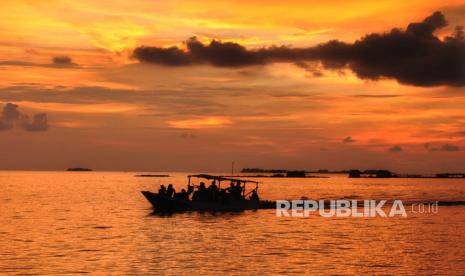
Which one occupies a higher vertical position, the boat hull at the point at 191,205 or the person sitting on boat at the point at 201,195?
the person sitting on boat at the point at 201,195

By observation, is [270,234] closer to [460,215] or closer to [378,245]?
[378,245]

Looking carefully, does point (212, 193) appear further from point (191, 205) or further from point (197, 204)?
point (191, 205)

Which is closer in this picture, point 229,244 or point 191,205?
point 229,244

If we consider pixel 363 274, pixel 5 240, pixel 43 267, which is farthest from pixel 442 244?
pixel 5 240

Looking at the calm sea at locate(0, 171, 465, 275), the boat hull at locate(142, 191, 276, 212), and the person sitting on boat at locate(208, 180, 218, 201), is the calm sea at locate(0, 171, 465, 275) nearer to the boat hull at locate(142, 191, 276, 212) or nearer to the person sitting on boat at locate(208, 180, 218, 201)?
the boat hull at locate(142, 191, 276, 212)

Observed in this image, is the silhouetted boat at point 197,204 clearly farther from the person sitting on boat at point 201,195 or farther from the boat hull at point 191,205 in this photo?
the person sitting on boat at point 201,195

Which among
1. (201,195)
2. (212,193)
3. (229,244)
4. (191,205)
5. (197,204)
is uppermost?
(212,193)

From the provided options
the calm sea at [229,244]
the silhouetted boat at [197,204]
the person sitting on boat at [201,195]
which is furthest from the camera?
the person sitting on boat at [201,195]

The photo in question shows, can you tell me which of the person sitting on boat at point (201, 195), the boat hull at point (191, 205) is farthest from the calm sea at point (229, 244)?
the person sitting on boat at point (201, 195)

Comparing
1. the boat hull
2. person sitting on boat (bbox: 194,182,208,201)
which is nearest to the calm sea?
the boat hull

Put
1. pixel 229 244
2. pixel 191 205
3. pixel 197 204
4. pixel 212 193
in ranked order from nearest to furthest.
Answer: pixel 229 244 < pixel 191 205 < pixel 197 204 < pixel 212 193

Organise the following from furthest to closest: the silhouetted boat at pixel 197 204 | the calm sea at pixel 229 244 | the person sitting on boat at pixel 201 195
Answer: the person sitting on boat at pixel 201 195 < the silhouetted boat at pixel 197 204 < the calm sea at pixel 229 244

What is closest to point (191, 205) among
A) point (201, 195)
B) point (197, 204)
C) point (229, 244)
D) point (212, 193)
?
point (197, 204)

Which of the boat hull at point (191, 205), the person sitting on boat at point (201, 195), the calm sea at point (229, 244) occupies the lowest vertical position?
the calm sea at point (229, 244)
